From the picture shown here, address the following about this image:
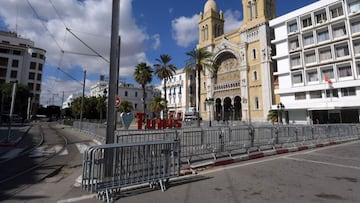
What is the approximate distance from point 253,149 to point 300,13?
36808mm

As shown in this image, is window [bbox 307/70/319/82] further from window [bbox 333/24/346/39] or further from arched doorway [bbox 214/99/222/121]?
arched doorway [bbox 214/99/222/121]

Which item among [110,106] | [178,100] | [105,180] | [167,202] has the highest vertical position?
[178,100]

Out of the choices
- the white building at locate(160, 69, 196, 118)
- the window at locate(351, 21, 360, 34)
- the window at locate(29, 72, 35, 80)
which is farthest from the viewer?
the white building at locate(160, 69, 196, 118)

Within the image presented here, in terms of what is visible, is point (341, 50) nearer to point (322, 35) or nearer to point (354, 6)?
point (322, 35)

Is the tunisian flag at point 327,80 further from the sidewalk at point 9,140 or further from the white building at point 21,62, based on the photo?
the white building at point 21,62

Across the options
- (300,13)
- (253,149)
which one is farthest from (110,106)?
(300,13)

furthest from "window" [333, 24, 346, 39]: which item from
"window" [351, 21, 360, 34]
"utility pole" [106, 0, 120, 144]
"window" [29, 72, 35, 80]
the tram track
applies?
"window" [29, 72, 35, 80]

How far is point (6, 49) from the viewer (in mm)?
58938

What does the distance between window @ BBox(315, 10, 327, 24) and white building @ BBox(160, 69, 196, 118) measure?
3795cm

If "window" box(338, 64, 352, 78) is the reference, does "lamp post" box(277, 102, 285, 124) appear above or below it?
below

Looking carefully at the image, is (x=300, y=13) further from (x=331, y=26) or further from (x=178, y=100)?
(x=178, y=100)

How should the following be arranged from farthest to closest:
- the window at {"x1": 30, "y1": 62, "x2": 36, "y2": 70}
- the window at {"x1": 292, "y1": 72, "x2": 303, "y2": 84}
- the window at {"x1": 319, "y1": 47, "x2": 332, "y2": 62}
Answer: the window at {"x1": 30, "y1": 62, "x2": 36, "y2": 70}
the window at {"x1": 292, "y1": 72, "x2": 303, "y2": 84}
the window at {"x1": 319, "y1": 47, "x2": 332, "y2": 62}

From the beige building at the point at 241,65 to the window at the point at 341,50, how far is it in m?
11.9

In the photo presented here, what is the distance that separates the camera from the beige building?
142 feet
